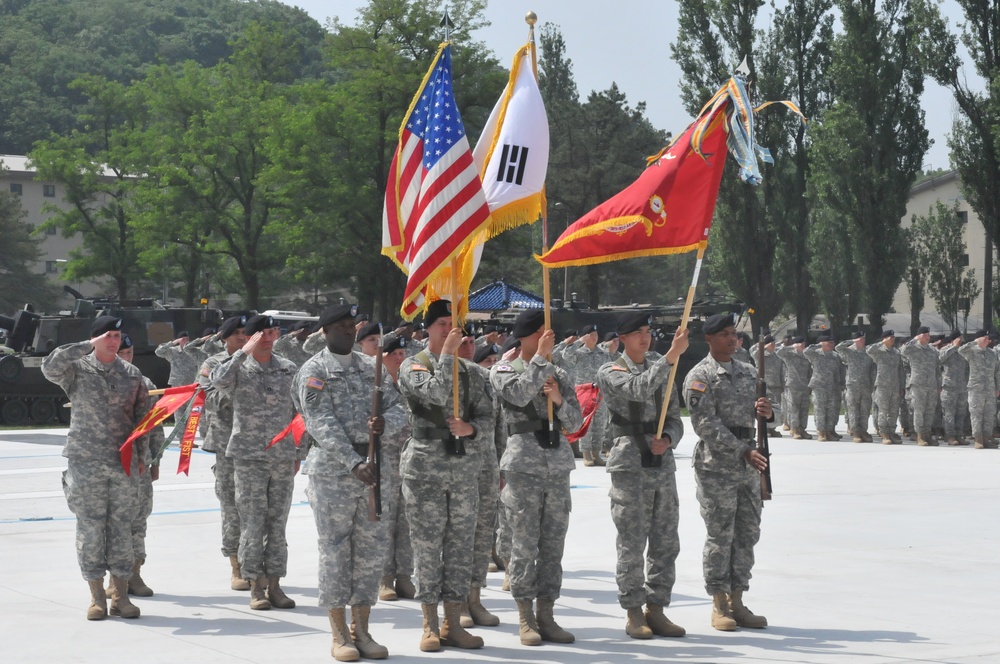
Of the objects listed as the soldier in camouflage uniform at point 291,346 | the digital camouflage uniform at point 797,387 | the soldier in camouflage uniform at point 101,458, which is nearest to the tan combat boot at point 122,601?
the soldier in camouflage uniform at point 101,458

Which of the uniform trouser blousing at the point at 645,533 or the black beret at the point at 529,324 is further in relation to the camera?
the black beret at the point at 529,324

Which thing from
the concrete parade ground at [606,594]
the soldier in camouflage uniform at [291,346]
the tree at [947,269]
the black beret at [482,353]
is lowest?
the concrete parade ground at [606,594]

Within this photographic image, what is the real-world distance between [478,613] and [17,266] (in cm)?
7285

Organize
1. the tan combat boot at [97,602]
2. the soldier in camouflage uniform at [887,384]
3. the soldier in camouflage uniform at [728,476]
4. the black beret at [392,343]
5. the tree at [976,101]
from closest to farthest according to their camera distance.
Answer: the soldier in camouflage uniform at [728,476], the tan combat boot at [97,602], the black beret at [392,343], the soldier in camouflage uniform at [887,384], the tree at [976,101]

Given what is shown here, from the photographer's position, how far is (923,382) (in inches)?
909

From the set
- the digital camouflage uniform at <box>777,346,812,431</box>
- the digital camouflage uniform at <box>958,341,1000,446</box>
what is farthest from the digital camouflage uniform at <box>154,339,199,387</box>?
the digital camouflage uniform at <box>958,341,1000,446</box>

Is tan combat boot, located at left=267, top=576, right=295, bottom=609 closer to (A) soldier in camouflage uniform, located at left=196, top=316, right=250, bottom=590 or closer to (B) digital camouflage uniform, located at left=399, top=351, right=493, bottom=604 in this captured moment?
(A) soldier in camouflage uniform, located at left=196, top=316, right=250, bottom=590

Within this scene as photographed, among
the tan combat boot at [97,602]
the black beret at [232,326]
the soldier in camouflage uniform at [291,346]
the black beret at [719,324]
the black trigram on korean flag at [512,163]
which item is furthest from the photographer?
the soldier in camouflage uniform at [291,346]

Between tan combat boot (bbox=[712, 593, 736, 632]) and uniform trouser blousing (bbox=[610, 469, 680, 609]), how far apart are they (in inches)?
15.5

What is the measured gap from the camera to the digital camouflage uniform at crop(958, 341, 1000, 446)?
73.0 ft

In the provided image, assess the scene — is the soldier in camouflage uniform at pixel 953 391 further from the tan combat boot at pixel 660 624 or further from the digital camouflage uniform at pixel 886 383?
the tan combat boot at pixel 660 624

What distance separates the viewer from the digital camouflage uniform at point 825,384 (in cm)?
2425

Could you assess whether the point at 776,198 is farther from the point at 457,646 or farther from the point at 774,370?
the point at 457,646

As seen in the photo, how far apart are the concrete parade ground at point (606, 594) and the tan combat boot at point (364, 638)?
0.53 feet
